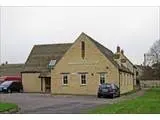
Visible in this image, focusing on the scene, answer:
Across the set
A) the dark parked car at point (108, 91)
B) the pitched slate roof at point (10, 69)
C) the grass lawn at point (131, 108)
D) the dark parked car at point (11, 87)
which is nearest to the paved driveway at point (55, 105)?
the grass lawn at point (131, 108)

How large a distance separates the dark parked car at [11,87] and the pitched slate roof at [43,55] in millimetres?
3748

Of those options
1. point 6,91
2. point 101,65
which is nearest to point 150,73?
point 101,65

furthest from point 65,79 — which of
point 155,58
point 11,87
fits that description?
point 155,58

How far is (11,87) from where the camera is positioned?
51.2 meters

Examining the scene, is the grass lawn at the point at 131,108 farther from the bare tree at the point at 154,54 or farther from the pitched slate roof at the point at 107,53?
the bare tree at the point at 154,54

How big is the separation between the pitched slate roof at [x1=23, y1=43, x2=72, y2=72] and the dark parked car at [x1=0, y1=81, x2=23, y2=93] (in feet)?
12.3

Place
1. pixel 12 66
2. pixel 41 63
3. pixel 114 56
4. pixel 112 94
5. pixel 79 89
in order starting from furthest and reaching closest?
pixel 12 66
pixel 41 63
pixel 114 56
pixel 79 89
pixel 112 94

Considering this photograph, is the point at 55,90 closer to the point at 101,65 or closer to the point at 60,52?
the point at 101,65

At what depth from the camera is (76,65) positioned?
1896 inches

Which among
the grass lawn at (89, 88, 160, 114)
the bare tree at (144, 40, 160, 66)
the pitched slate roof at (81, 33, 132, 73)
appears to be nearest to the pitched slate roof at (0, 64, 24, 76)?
the bare tree at (144, 40, 160, 66)

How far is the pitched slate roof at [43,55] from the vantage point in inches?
2231

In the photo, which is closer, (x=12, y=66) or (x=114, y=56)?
(x=114, y=56)

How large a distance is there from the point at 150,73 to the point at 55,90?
83.8 feet

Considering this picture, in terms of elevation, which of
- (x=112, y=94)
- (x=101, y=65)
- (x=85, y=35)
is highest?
(x=85, y=35)
